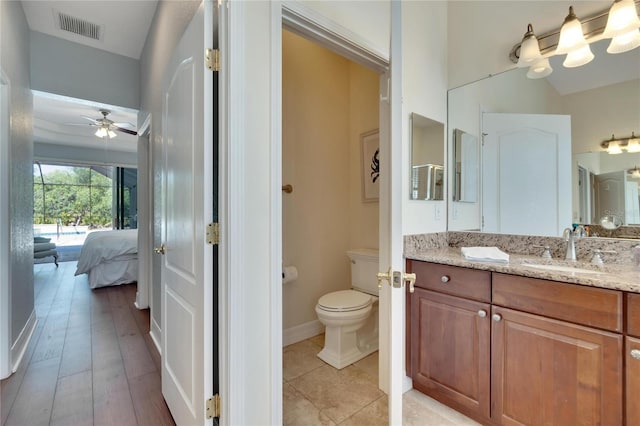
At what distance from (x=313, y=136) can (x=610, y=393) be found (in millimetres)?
2416

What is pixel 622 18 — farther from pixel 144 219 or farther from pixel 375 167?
pixel 144 219

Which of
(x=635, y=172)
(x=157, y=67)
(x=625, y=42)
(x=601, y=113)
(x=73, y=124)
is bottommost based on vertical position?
(x=635, y=172)

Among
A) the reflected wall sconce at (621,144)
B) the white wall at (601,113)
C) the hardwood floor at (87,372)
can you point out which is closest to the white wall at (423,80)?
the white wall at (601,113)

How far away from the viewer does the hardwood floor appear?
163 cm

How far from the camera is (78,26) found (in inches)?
107

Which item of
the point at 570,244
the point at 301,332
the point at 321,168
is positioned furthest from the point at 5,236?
the point at 570,244

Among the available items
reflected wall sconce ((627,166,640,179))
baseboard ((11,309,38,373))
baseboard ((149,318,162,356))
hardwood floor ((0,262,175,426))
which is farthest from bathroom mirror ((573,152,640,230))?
baseboard ((11,309,38,373))

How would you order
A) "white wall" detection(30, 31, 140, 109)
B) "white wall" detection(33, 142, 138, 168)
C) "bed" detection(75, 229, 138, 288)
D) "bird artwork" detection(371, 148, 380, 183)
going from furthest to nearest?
1. "white wall" detection(33, 142, 138, 168)
2. "bed" detection(75, 229, 138, 288)
3. "white wall" detection(30, 31, 140, 109)
4. "bird artwork" detection(371, 148, 380, 183)

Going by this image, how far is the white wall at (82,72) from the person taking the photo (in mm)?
2809

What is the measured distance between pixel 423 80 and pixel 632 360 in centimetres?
178

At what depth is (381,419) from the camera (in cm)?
158

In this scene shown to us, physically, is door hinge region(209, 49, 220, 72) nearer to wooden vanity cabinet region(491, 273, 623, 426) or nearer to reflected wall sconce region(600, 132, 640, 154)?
wooden vanity cabinet region(491, 273, 623, 426)

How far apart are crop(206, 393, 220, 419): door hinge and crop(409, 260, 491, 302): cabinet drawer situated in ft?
3.97

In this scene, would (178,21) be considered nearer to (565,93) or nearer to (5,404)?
(565,93)
